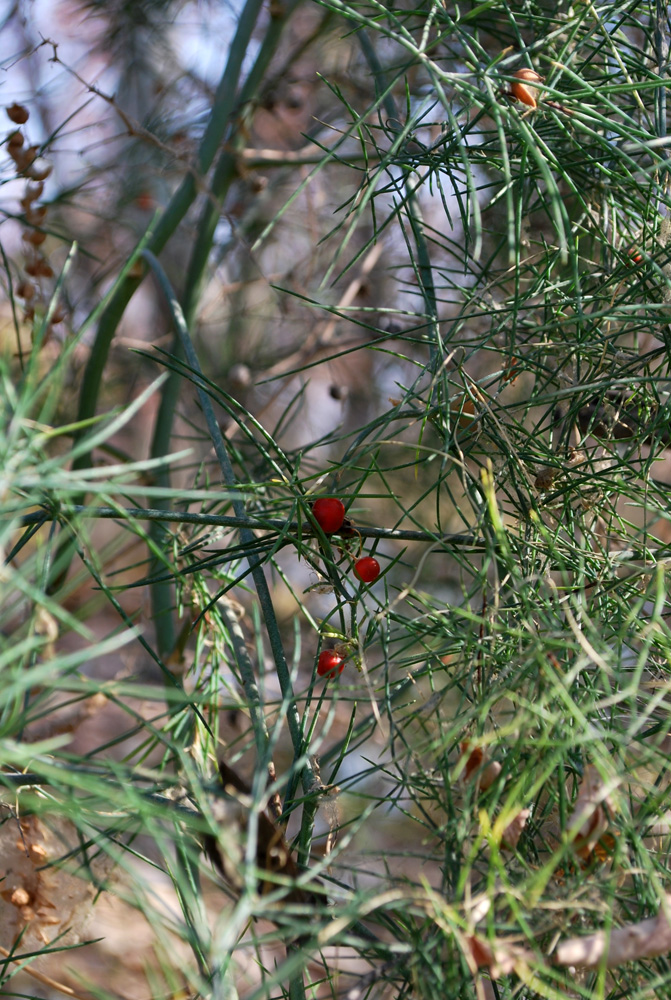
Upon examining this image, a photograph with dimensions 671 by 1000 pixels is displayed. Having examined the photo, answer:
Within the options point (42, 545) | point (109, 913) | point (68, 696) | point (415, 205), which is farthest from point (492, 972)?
point (68, 696)

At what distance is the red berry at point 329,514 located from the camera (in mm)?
449

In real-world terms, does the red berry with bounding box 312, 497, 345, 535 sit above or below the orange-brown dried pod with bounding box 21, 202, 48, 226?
below

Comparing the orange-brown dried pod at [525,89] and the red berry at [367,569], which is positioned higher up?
the orange-brown dried pod at [525,89]

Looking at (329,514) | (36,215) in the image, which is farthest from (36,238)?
(329,514)

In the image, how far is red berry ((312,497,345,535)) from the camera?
0.45m

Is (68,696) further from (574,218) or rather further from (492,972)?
(492,972)

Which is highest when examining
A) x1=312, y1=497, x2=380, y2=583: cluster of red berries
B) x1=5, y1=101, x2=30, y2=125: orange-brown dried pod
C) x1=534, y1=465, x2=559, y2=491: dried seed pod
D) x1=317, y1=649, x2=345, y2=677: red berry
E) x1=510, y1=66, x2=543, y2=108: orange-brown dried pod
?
x1=510, y1=66, x2=543, y2=108: orange-brown dried pod

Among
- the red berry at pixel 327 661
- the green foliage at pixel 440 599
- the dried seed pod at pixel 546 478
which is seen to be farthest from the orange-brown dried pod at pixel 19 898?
the dried seed pod at pixel 546 478

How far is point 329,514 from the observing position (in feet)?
1.47

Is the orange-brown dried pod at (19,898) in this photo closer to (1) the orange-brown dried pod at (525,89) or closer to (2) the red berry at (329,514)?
(2) the red berry at (329,514)

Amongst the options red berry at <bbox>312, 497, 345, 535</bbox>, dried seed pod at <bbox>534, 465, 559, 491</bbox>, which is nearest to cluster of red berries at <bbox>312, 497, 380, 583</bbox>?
red berry at <bbox>312, 497, 345, 535</bbox>

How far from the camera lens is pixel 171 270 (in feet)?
5.86

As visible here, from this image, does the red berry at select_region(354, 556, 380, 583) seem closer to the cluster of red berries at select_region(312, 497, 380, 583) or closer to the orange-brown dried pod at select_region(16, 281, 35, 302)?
the cluster of red berries at select_region(312, 497, 380, 583)

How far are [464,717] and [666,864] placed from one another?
150 mm
